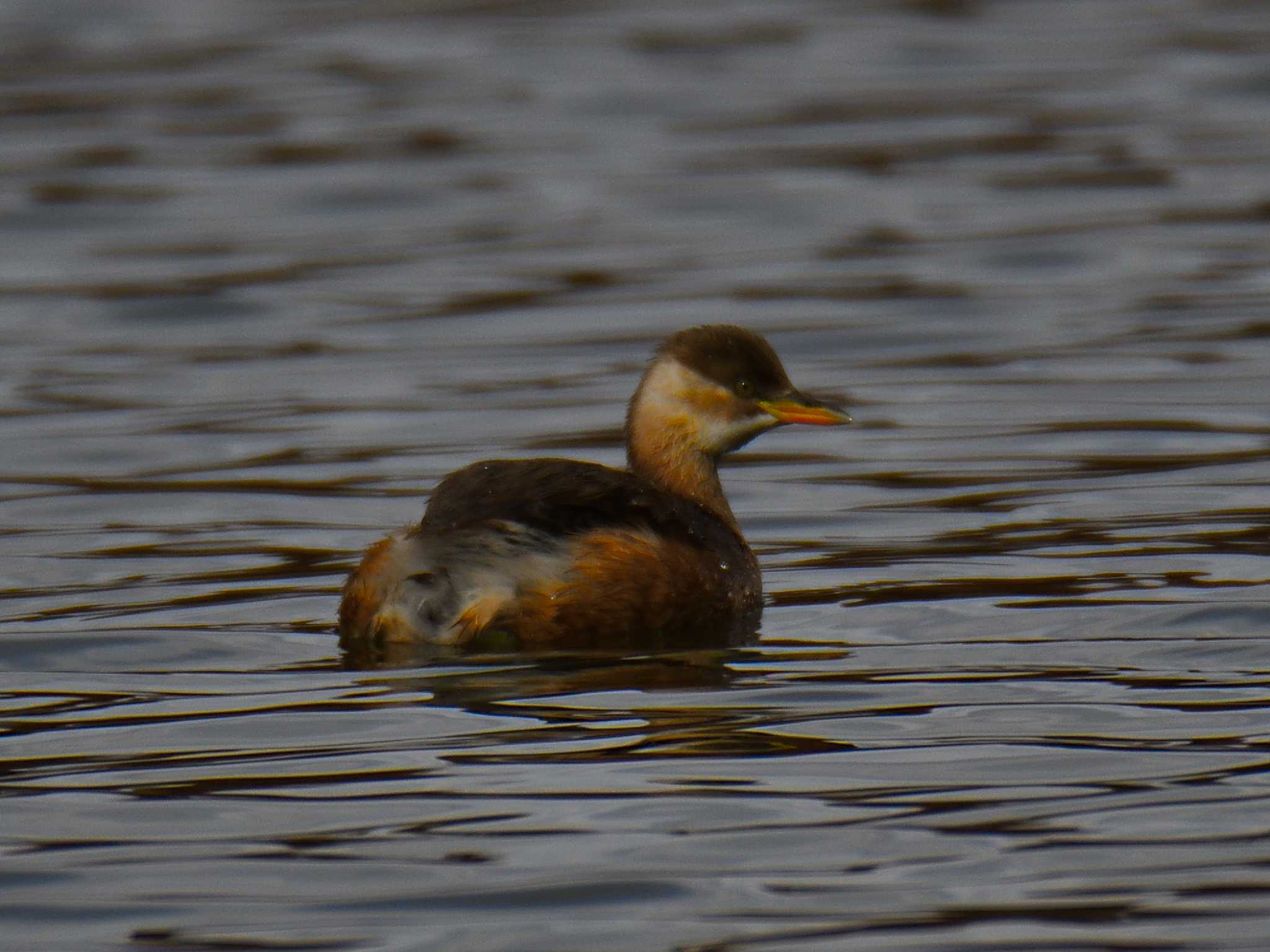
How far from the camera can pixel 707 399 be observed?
8.14m

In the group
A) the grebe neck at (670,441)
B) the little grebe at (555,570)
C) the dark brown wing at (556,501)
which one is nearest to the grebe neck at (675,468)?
the grebe neck at (670,441)

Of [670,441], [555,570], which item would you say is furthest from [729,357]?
[555,570]

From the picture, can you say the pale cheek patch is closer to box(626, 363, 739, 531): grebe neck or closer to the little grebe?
box(626, 363, 739, 531): grebe neck

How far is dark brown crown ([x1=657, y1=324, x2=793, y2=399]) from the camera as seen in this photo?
8109 mm

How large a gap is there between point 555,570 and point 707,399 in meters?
1.30

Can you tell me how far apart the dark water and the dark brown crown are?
586 millimetres

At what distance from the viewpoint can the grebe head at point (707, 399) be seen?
812cm

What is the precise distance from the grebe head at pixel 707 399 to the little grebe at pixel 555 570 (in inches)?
16.1

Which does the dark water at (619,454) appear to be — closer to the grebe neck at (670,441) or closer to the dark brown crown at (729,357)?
the grebe neck at (670,441)

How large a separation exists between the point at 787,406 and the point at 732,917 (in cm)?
357

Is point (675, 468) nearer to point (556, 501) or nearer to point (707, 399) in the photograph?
point (707, 399)

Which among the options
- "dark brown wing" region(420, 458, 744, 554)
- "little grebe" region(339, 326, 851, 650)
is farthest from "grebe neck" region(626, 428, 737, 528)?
"dark brown wing" region(420, 458, 744, 554)

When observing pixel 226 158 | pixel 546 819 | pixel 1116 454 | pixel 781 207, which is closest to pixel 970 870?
pixel 546 819

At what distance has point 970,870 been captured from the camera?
505 centimetres
